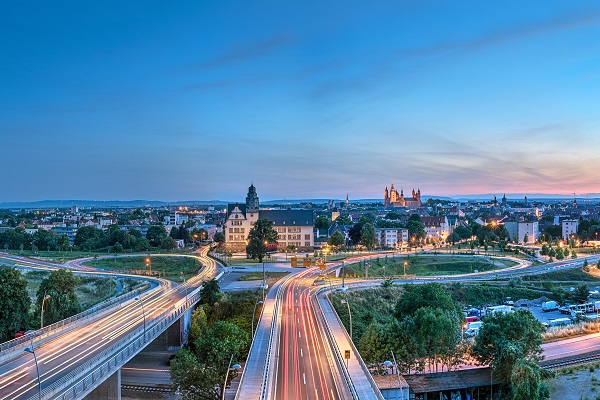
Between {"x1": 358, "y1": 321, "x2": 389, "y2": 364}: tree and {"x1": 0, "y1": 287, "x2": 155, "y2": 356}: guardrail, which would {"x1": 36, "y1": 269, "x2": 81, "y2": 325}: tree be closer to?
{"x1": 0, "y1": 287, "x2": 155, "y2": 356}: guardrail

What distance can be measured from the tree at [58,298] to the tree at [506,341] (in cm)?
4589

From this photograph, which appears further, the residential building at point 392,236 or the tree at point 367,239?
the residential building at point 392,236

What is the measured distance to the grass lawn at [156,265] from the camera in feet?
295

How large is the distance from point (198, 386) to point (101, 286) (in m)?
47.2

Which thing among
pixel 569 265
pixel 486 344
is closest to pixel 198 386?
pixel 486 344

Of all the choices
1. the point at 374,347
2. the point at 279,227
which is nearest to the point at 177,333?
the point at 374,347

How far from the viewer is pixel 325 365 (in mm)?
36938

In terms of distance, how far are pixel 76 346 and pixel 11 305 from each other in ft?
50.2

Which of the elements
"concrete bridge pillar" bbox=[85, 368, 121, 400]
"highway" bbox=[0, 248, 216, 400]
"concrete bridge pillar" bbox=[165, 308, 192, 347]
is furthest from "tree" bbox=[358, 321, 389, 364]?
"concrete bridge pillar" bbox=[85, 368, 121, 400]

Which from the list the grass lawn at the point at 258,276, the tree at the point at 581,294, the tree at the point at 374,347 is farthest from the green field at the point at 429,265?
the tree at the point at 374,347

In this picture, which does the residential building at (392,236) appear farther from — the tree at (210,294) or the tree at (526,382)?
the tree at (526,382)

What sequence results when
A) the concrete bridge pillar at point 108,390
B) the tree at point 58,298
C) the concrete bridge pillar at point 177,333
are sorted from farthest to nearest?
the tree at point 58,298 → the concrete bridge pillar at point 177,333 → the concrete bridge pillar at point 108,390

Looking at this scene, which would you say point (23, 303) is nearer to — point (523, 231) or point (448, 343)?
point (448, 343)

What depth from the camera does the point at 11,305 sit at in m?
49.8
